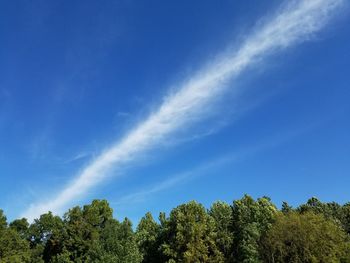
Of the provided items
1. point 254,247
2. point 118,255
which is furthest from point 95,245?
point 254,247

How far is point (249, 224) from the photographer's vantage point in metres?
76.8

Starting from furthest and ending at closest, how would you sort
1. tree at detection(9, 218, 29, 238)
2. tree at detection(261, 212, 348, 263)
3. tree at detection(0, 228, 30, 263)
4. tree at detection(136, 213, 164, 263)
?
tree at detection(9, 218, 29, 238) < tree at detection(136, 213, 164, 263) < tree at detection(0, 228, 30, 263) < tree at detection(261, 212, 348, 263)

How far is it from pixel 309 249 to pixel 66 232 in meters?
38.5

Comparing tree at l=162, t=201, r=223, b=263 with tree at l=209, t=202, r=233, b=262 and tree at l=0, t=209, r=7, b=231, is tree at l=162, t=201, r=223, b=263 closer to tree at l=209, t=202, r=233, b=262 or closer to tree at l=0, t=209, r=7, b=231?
tree at l=209, t=202, r=233, b=262

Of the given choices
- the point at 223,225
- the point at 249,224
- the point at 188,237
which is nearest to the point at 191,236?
the point at 188,237

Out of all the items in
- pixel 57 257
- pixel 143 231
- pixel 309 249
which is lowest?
pixel 309 249

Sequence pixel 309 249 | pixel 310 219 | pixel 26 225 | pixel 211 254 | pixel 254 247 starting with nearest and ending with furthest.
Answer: pixel 309 249 < pixel 310 219 < pixel 254 247 < pixel 211 254 < pixel 26 225

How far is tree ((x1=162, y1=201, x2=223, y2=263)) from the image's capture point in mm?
74062

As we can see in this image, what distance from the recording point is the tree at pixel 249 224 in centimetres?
7256

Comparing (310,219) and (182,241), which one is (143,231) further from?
(310,219)

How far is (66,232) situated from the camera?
7431 cm

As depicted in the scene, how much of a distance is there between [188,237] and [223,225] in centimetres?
860

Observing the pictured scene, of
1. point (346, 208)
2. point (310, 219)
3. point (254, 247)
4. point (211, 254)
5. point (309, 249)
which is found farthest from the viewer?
point (346, 208)

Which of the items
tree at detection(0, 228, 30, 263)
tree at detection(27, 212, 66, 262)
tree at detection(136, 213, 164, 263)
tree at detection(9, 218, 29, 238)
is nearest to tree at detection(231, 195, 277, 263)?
tree at detection(136, 213, 164, 263)
